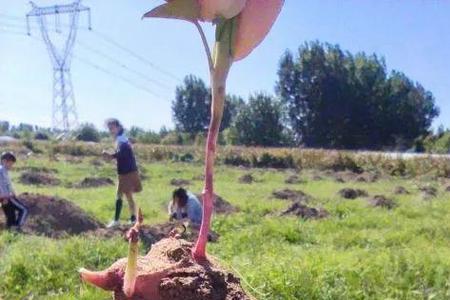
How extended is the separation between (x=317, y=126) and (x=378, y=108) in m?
4.63

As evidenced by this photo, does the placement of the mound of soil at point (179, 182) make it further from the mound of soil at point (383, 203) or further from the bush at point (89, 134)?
the bush at point (89, 134)

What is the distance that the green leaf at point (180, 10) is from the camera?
1.13 meters

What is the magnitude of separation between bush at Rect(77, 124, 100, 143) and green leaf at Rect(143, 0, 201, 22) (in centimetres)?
5966

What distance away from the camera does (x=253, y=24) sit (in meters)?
1.13

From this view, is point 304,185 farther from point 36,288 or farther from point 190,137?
point 190,137

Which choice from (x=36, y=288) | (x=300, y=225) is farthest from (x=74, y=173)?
(x=36, y=288)

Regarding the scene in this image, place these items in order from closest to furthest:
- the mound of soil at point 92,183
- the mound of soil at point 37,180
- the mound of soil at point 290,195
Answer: the mound of soil at point 290,195, the mound of soil at point 92,183, the mound of soil at point 37,180

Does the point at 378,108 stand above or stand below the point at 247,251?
above

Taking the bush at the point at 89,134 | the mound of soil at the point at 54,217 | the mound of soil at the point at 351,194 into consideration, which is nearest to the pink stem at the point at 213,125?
the mound of soil at the point at 54,217

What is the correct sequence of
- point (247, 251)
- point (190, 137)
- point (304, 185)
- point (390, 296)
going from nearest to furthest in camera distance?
point (390, 296)
point (247, 251)
point (304, 185)
point (190, 137)

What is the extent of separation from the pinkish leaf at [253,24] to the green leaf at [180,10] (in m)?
0.07

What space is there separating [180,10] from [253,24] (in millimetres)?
115

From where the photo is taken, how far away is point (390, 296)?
5.69m

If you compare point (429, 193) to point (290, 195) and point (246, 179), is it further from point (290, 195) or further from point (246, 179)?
point (246, 179)
